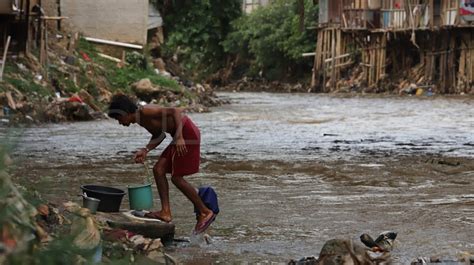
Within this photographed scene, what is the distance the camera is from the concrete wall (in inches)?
1101

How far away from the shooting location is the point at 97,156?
46.0ft

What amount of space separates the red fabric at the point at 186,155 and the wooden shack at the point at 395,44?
110 feet

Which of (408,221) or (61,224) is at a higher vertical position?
(61,224)

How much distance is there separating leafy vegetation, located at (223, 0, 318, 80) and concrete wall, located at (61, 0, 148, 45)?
23.3 meters

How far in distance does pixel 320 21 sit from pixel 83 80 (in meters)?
27.5

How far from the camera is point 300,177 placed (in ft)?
38.7

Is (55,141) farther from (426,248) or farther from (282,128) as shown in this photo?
(426,248)

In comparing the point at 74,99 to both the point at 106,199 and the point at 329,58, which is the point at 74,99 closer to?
the point at 106,199

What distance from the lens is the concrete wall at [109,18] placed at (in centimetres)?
2797

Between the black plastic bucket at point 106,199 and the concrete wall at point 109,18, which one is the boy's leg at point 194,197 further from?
the concrete wall at point 109,18

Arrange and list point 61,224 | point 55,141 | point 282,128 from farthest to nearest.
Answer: point 282,128 < point 55,141 < point 61,224

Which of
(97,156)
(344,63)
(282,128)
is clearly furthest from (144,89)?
(344,63)

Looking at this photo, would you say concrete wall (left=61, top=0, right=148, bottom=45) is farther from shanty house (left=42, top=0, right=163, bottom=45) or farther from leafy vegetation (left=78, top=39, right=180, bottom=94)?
leafy vegetation (left=78, top=39, right=180, bottom=94)

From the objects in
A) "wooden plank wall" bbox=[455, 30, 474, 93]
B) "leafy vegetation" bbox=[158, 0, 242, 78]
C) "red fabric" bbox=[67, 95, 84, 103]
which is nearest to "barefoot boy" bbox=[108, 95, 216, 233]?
"red fabric" bbox=[67, 95, 84, 103]
